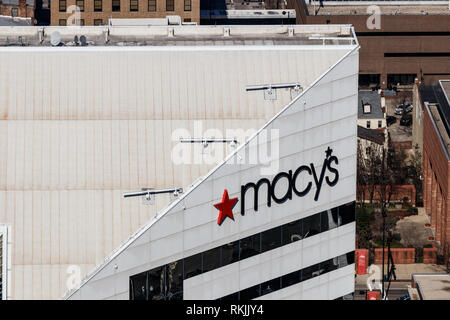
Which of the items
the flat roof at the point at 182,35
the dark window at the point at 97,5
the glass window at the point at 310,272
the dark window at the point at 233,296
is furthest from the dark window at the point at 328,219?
the dark window at the point at 97,5

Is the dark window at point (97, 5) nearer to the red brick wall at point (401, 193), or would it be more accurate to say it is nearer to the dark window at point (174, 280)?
the red brick wall at point (401, 193)

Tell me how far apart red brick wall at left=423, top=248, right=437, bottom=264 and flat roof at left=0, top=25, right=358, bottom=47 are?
251ft

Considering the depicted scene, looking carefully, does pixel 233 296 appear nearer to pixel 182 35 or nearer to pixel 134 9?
pixel 182 35

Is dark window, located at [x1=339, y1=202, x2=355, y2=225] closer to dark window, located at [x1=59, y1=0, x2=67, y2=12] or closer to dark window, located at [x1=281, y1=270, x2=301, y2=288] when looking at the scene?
dark window, located at [x1=281, y1=270, x2=301, y2=288]

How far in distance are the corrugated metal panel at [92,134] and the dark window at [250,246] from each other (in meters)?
5.52

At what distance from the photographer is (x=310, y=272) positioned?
277 ft

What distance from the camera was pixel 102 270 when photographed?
7575 cm

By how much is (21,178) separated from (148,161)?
7.76 meters

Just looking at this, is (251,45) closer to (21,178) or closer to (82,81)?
(82,81)

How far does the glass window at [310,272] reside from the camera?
276 feet

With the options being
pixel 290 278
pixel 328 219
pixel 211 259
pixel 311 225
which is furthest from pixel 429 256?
pixel 211 259

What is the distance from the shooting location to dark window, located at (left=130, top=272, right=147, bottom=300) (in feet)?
252

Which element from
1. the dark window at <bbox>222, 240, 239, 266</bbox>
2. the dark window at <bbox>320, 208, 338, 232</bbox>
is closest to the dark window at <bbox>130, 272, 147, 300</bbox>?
the dark window at <bbox>222, 240, 239, 266</bbox>
